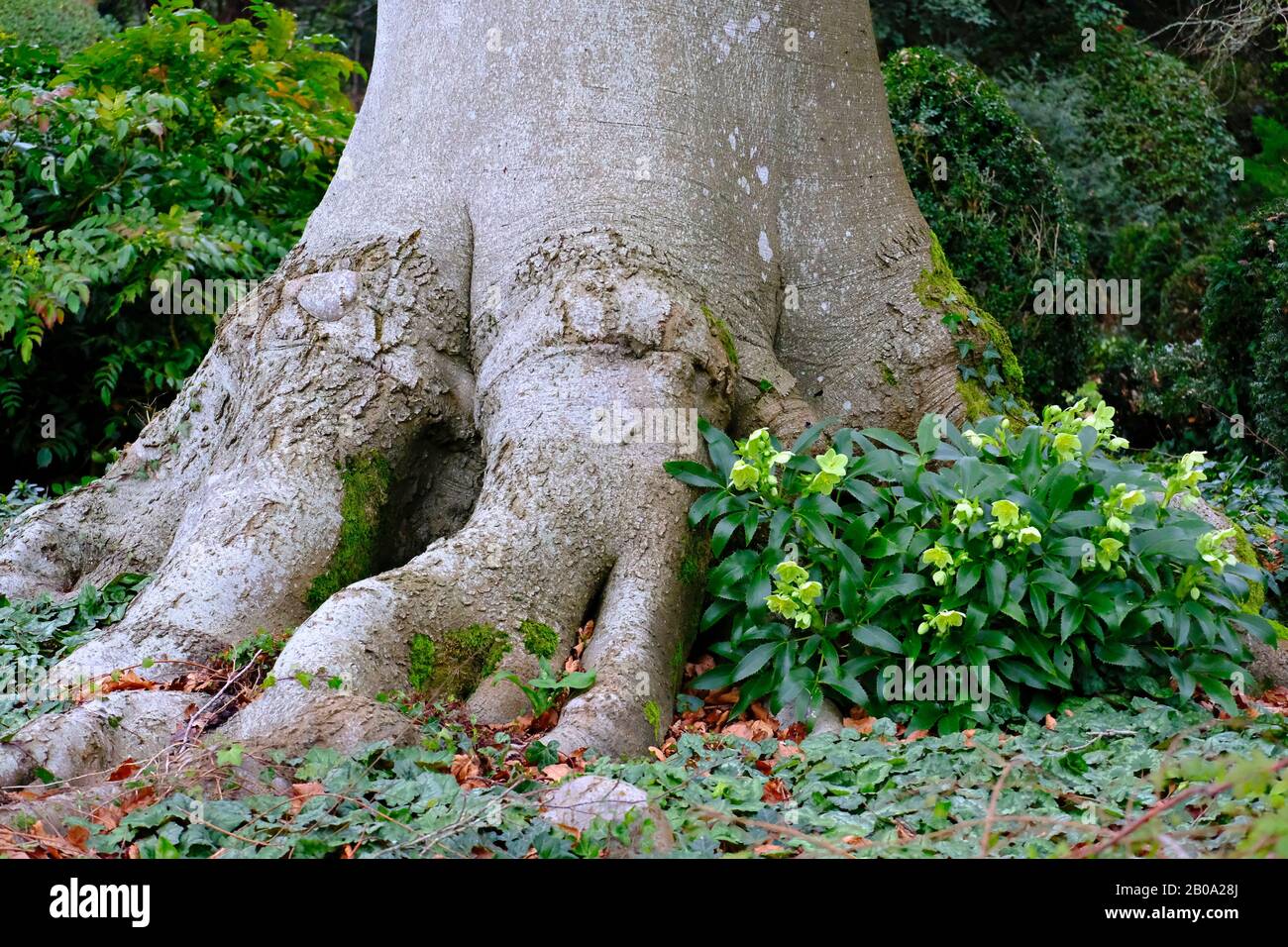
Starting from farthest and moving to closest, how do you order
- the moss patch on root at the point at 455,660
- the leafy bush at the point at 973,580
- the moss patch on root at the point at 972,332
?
1. the moss patch on root at the point at 972,332
2. the leafy bush at the point at 973,580
3. the moss patch on root at the point at 455,660

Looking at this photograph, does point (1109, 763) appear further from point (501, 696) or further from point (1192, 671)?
point (501, 696)

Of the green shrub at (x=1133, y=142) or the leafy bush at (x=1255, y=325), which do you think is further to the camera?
the green shrub at (x=1133, y=142)

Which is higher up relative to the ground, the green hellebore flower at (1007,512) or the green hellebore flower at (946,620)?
the green hellebore flower at (1007,512)

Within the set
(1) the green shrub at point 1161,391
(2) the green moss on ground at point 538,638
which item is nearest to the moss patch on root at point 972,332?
(2) the green moss on ground at point 538,638

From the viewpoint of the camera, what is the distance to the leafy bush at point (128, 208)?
23.0 ft

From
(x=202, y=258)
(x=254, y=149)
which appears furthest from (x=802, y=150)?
(x=254, y=149)

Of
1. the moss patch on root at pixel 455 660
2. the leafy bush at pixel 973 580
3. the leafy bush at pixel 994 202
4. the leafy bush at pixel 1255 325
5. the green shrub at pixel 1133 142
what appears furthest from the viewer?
the green shrub at pixel 1133 142

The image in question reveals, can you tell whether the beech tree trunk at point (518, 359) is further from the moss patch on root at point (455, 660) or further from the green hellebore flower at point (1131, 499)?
the green hellebore flower at point (1131, 499)

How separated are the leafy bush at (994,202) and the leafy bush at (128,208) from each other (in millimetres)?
4208

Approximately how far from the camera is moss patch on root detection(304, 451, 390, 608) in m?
4.24

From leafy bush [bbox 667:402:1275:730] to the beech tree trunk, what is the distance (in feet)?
1.01

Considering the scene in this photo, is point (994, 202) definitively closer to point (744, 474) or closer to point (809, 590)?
point (744, 474)

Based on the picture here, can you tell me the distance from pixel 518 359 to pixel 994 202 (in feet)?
17.7

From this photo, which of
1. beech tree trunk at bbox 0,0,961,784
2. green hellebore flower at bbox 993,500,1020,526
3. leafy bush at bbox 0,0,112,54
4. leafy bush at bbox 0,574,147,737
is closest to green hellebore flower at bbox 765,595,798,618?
beech tree trunk at bbox 0,0,961,784
